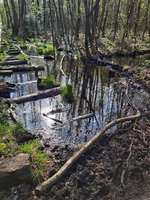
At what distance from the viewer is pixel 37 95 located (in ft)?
49.6

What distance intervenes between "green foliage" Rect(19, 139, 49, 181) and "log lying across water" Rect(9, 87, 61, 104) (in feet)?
15.0

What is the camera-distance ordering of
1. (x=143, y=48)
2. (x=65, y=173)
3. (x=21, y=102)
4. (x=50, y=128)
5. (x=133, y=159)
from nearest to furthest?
(x=65, y=173), (x=133, y=159), (x=50, y=128), (x=21, y=102), (x=143, y=48)

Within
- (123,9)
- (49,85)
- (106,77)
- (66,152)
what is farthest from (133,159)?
(123,9)

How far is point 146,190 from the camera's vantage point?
8094 millimetres

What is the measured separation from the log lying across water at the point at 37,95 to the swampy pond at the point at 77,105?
0.66 feet

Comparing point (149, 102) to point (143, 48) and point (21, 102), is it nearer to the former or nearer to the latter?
point (21, 102)

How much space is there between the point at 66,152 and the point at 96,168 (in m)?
1.21

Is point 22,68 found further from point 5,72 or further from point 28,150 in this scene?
point 28,150

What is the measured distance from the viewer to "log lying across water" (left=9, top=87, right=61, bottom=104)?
47.1ft

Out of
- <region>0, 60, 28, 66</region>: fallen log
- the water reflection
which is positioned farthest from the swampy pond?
<region>0, 60, 28, 66</region>: fallen log

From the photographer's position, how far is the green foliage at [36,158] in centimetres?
831

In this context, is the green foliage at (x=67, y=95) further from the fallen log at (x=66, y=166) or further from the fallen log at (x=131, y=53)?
the fallen log at (x=131, y=53)

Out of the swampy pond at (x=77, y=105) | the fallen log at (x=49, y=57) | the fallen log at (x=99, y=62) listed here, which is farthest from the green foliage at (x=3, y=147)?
the fallen log at (x=49, y=57)

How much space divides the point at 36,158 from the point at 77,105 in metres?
5.68
